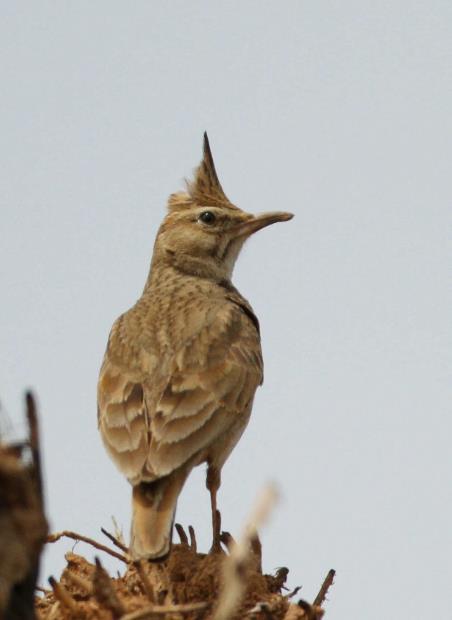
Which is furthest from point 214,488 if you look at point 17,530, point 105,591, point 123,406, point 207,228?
point 17,530

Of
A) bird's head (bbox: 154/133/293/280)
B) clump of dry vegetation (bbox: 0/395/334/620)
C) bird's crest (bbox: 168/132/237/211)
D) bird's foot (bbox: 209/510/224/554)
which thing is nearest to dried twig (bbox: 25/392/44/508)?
clump of dry vegetation (bbox: 0/395/334/620)

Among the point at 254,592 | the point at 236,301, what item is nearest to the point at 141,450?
the point at 254,592

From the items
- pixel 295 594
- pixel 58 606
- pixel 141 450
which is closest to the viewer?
pixel 58 606

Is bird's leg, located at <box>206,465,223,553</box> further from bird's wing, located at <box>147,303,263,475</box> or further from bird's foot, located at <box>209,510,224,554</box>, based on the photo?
bird's wing, located at <box>147,303,263,475</box>

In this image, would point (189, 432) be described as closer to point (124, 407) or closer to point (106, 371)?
point (124, 407)

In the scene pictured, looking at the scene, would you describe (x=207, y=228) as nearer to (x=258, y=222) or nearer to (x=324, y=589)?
(x=258, y=222)

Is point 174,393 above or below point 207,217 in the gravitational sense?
below

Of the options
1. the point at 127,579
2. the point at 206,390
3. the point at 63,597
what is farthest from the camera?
the point at 206,390

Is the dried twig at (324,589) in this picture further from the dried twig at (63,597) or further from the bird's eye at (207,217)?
the bird's eye at (207,217)
